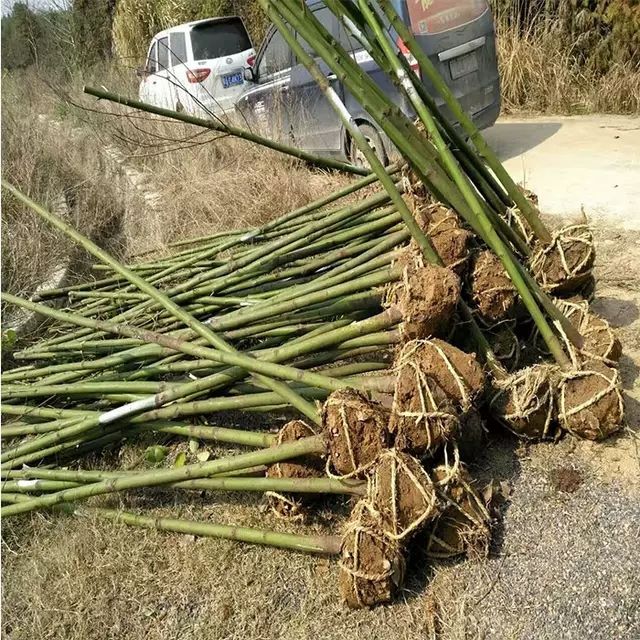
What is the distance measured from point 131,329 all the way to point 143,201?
12.9 ft

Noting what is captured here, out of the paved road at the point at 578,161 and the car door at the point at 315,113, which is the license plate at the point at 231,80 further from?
the paved road at the point at 578,161

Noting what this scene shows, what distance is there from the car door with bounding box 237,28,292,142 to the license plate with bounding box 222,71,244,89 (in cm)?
342

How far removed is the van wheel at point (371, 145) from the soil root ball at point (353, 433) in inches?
142

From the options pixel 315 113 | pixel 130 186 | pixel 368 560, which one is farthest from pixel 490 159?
pixel 130 186

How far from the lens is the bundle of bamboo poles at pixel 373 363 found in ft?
7.19

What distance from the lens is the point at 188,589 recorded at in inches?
96.3

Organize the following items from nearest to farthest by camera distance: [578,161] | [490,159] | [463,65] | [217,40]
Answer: [490,159] < [578,161] < [463,65] < [217,40]

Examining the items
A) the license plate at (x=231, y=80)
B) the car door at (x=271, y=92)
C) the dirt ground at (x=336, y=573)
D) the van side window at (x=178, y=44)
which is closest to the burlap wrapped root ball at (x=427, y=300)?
the dirt ground at (x=336, y=573)

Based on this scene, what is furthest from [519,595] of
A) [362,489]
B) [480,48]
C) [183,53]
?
[183,53]

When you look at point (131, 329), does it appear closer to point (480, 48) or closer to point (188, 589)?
point (188, 589)

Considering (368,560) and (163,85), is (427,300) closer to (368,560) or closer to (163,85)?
(368,560)

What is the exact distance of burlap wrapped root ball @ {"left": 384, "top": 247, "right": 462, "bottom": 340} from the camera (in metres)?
2.38

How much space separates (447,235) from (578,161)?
4259 mm

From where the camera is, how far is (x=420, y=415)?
2.16m
